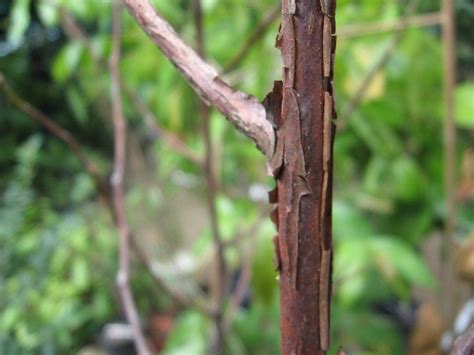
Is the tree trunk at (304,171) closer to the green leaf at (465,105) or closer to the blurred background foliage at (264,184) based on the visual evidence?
the blurred background foliage at (264,184)

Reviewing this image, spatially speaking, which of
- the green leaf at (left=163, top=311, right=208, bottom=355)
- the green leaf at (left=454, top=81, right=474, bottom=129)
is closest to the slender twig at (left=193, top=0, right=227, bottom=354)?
the green leaf at (left=163, top=311, right=208, bottom=355)

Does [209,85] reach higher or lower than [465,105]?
lower

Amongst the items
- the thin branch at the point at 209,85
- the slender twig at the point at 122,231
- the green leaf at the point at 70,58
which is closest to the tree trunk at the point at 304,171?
the thin branch at the point at 209,85

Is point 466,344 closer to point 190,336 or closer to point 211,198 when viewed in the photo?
point 211,198

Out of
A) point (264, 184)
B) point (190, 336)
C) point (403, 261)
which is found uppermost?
point (264, 184)

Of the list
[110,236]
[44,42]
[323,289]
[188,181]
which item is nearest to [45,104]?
[44,42]

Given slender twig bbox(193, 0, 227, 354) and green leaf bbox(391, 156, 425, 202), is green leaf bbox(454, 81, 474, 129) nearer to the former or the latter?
green leaf bbox(391, 156, 425, 202)

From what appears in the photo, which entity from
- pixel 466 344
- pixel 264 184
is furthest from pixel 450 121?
pixel 466 344
